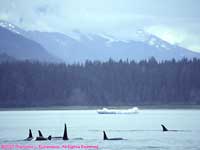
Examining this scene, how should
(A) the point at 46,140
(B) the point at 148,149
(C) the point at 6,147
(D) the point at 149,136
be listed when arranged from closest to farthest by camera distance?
(B) the point at 148,149, (C) the point at 6,147, (A) the point at 46,140, (D) the point at 149,136

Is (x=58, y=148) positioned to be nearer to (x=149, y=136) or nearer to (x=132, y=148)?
(x=132, y=148)

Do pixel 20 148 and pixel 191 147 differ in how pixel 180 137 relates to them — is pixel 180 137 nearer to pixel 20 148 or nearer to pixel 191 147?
pixel 191 147

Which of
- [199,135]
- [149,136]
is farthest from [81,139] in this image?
[199,135]

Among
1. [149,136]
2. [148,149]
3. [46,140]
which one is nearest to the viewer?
[148,149]

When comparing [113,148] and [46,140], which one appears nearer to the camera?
[113,148]

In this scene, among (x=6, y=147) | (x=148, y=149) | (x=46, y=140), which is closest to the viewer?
(x=148, y=149)

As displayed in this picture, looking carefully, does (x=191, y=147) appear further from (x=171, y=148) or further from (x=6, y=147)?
(x=6, y=147)

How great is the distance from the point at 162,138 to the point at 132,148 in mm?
14019

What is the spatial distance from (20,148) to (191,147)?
16.5 meters

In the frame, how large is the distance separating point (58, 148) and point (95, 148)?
3.81 metres

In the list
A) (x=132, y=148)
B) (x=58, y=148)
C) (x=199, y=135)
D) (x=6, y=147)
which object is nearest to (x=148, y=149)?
(x=132, y=148)

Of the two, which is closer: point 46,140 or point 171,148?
point 171,148

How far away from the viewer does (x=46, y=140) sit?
7819 cm

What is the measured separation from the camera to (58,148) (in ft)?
228
